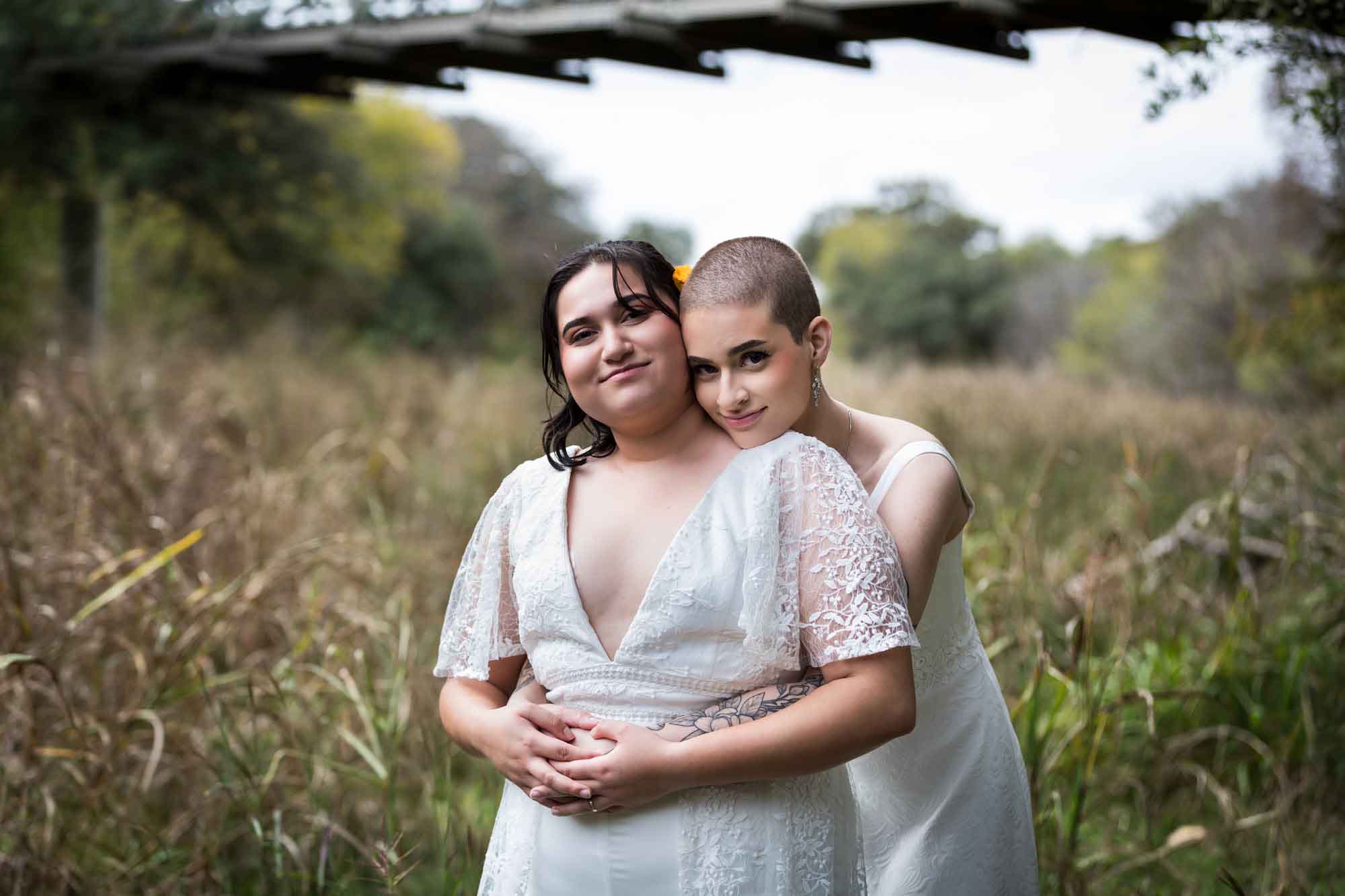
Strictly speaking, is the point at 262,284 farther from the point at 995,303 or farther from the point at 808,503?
the point at 995,303

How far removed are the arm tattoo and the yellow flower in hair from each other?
67 cm

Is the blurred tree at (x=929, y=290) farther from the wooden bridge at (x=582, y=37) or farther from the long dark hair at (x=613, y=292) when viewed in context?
the long dark hair at (x=613, y=292)

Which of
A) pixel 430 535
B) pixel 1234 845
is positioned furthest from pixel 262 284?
pixel 1234 845

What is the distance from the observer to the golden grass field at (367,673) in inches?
114

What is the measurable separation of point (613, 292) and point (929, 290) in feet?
113

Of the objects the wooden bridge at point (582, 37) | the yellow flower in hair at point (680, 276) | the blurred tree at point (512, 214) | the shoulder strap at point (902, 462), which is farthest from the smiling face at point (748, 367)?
the blurred tree at point (512, 214)

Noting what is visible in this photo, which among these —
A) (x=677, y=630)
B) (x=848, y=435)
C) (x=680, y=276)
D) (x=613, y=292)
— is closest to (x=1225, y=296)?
(x=848, y=435)

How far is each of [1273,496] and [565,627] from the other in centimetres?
488

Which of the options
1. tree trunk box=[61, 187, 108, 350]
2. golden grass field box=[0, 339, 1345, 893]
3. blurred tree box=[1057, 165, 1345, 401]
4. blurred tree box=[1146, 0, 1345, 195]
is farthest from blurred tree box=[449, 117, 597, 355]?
blurred tree box=[1146, 0, 1345, 195]

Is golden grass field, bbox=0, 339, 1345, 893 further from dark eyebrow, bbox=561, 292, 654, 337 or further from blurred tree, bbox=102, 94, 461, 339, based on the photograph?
blurred tree, bbox=102, 94, 461, 339

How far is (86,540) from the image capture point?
368 centimetres

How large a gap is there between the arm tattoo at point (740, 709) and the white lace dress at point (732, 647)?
0.05 ft

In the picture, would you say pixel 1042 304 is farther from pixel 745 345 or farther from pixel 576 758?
pixel 576 758

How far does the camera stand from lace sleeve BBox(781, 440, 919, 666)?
1549mm
